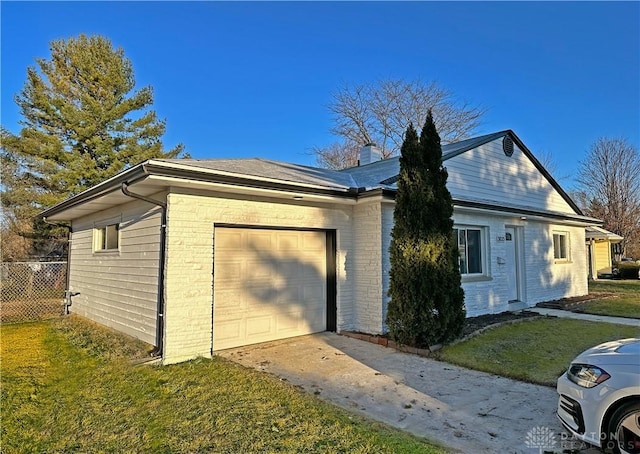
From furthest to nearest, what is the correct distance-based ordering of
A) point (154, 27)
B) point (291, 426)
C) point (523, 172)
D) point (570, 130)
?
point (570, 130), point (523, 172), point (154, 27), point (291, 426)

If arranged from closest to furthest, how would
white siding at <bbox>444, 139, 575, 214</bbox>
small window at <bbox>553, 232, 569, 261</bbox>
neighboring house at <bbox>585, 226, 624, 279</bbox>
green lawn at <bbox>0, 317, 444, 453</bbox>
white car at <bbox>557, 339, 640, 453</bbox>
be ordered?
white car at <bbox>557, 339, 640, 453</bbox> < green lawn at <bbox>0, 317, 444, 453</bbox> < white siding at <bbox>444, 139, 575, 214</bbox> < small window at <bbox>553, 232, 569, 261</bbox> < neighboring house at <bbox>585, 226, 624, 279</bbox>

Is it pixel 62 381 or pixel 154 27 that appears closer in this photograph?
pixel 62 381

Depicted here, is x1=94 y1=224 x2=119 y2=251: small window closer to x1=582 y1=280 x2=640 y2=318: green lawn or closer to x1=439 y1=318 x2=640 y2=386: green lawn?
x1=439 y1=318 x2=640 y2=386: green lawn

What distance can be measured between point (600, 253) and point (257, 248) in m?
27.5

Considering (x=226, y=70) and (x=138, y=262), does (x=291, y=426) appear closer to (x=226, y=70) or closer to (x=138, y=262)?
(x=138, y=262)

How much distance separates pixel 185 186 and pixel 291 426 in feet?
12.5

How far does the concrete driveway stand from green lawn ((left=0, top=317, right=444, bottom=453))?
0.35 metres

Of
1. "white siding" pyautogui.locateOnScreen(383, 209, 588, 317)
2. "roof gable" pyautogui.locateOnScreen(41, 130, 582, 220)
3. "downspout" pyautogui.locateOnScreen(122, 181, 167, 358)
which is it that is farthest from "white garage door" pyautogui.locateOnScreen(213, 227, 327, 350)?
"white siding" pyautogui.locateOnScreen(383, 209, 588, 317)

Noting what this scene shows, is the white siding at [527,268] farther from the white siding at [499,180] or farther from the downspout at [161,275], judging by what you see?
the downspout at [161,275]

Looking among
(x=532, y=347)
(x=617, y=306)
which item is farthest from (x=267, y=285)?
(x=617, y=306)

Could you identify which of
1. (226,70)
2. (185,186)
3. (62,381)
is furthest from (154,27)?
(62,381)

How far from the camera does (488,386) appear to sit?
15.4 feet

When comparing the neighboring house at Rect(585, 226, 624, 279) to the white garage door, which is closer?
the white garage door

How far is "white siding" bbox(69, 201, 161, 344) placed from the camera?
248 inches
